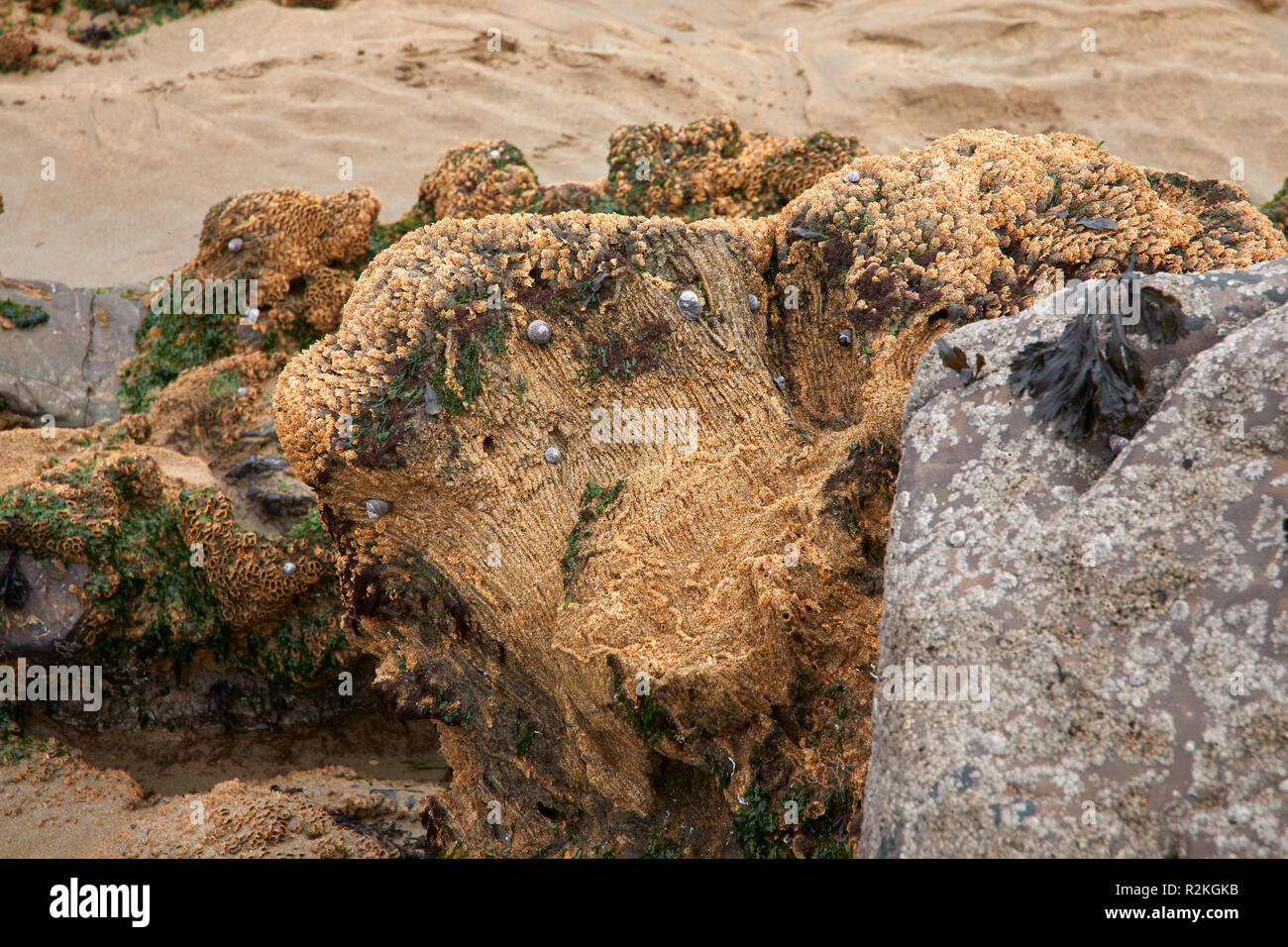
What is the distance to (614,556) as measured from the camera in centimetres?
321

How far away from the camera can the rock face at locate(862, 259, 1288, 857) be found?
199 cm

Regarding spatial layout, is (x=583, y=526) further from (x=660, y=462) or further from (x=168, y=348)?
(x=168, y=348)

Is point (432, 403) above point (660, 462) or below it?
above

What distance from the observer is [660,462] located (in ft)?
11.3

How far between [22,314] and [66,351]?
354 millimetres

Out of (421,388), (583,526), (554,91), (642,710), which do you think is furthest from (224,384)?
(554,91)

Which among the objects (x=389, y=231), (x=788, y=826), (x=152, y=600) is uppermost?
(x=389, y=231)

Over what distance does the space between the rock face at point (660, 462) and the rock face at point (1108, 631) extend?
598mm

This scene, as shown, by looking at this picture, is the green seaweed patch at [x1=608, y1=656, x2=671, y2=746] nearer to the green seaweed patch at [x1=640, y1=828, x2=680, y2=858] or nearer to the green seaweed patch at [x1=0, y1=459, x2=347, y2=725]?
the green seaweed patch at [x1=640, y1=828, x2=680, y2=858]

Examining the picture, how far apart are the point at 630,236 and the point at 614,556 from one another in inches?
47.3

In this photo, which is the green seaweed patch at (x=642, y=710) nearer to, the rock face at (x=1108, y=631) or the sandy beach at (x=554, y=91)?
the rock face at (x=1108, y=631)

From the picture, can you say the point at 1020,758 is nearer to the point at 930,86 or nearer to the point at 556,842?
the point at 556,842

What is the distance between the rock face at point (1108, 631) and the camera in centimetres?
199
